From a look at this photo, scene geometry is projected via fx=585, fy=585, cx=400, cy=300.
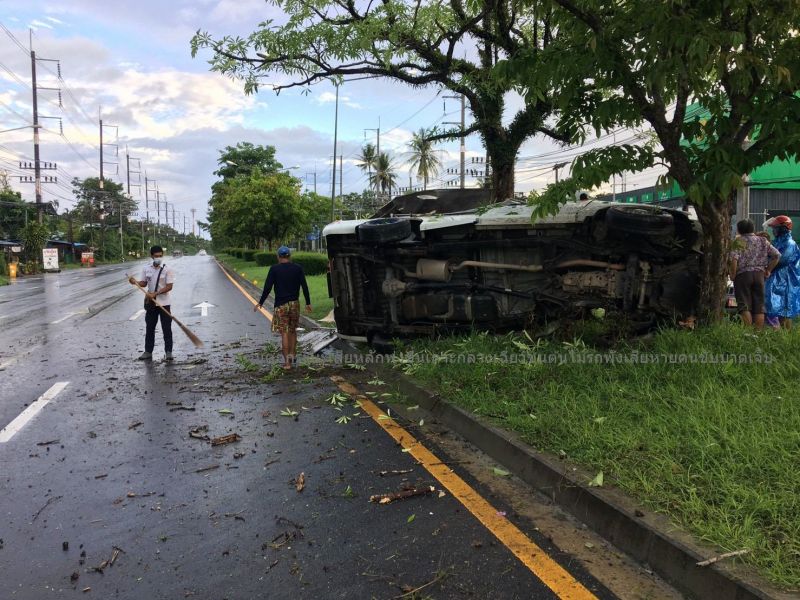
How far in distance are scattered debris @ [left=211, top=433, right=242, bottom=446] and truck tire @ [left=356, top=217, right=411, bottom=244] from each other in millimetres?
2737

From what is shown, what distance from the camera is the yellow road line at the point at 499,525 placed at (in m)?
2.71

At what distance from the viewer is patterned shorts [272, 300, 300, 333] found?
25.0ft

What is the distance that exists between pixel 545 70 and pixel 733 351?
9.77 ft

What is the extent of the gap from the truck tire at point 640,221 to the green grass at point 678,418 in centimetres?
104

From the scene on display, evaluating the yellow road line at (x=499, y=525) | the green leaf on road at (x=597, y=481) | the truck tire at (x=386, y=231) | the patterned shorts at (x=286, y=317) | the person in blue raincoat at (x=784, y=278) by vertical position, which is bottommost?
the yellow road line at (x=499, y=525)

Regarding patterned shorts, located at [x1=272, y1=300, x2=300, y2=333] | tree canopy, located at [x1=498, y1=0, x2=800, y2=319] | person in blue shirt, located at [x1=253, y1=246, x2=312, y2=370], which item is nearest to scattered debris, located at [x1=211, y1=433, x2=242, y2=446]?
person in blue shirt, located at [x1=253, y1=246, x2=312, y2=370]

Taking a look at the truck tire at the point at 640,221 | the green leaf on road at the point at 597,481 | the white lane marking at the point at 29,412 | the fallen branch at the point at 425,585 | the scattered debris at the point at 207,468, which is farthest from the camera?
the truck tire at the point at 640,221

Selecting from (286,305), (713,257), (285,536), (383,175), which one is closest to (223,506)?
(285,536)

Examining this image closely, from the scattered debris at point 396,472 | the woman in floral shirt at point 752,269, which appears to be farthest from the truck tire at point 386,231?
the woman in floral shirt at point 752,269

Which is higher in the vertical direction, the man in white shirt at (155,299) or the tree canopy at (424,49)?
the tree canopy at (424,49)

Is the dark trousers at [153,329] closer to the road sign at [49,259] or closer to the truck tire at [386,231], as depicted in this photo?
the truck tire at [386,231]

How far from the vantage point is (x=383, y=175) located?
247 ft

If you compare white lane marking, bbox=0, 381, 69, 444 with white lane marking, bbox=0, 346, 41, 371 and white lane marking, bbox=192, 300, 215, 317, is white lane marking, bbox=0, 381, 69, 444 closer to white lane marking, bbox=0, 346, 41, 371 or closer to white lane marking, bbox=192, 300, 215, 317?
white lane marking, bbox=0, 346, 41, 371

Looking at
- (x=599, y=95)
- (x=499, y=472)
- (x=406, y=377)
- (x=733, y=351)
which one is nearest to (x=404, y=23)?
(x=599, y=95)
